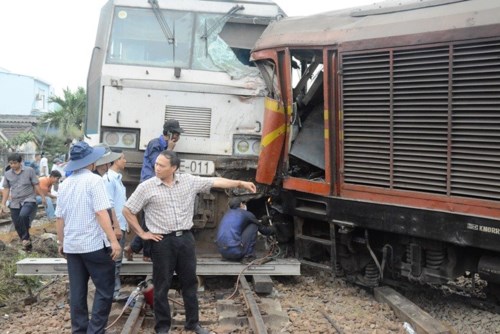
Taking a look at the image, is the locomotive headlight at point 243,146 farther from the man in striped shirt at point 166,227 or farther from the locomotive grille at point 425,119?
the man in striped shirt at point 166,227

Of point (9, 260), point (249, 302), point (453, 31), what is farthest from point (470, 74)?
point (9, 260)

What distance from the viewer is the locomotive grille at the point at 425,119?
4.32 metres

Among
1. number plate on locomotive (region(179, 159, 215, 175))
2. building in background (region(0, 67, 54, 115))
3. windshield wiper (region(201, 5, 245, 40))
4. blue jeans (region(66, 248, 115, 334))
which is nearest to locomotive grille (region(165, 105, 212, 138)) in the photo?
number plate on locomotive (region(179, 159, 215, 175))

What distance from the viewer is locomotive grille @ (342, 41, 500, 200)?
4.32 meters

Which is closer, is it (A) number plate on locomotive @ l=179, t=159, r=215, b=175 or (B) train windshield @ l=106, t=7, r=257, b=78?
(A) number plate on locomotive @ l=179, t=159, r=215, b=175

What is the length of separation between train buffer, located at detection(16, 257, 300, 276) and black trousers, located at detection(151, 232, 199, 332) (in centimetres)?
122

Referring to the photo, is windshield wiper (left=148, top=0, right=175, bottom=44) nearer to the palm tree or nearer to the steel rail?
the steel rail

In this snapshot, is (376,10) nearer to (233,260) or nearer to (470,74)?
(470,74)

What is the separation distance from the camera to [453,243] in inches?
177

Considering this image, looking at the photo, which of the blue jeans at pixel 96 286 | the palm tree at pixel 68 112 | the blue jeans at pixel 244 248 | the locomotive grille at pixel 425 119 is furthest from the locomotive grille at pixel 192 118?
the palm tree at pixel 68 112

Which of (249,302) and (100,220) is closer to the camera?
A: (100,220)

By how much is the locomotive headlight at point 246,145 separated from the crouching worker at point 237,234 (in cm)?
Result: 66

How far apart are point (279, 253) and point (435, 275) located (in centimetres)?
223

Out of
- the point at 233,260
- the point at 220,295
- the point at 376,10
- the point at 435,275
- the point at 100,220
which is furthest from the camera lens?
the point at 233,260
